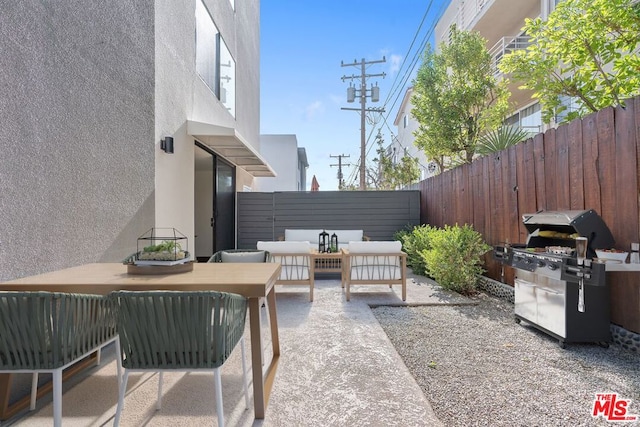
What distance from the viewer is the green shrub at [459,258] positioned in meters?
5.18

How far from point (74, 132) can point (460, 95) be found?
671cm

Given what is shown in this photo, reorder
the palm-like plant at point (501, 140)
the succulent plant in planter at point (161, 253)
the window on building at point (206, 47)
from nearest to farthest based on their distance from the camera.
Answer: the succulent plant in planter at point (161, 253)
the palm-like plant at point (501, 140)
the window on building at point (206, 47)

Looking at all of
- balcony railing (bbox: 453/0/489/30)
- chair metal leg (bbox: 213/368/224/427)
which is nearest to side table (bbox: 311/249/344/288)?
chair metal leg (bbox: 213/368/224/427)

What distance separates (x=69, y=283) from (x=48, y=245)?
2.38ft

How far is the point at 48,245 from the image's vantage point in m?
2.57

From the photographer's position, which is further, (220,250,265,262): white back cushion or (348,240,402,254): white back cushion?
(348,240,402,254): white back cushion

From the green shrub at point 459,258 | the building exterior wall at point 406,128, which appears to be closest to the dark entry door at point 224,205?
the green shrub at point 459,258

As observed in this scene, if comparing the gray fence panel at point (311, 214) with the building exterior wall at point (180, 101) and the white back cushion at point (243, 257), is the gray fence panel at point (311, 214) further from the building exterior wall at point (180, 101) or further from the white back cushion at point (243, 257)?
the white back cushion at point (243, 257)

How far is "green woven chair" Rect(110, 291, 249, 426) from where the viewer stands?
5.72 ft

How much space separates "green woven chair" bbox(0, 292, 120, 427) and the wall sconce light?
9.47 ft

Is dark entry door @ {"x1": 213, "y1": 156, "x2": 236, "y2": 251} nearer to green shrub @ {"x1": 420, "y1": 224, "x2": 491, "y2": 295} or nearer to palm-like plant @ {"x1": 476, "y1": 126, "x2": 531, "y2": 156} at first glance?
green shrub @ {"x1": 420, "y1": 224, "x2": 491, "y2": 295}

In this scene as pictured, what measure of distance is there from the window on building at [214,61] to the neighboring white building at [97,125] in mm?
50

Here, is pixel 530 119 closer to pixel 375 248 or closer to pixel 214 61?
pixel 375 248

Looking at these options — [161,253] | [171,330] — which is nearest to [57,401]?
[171,330]
